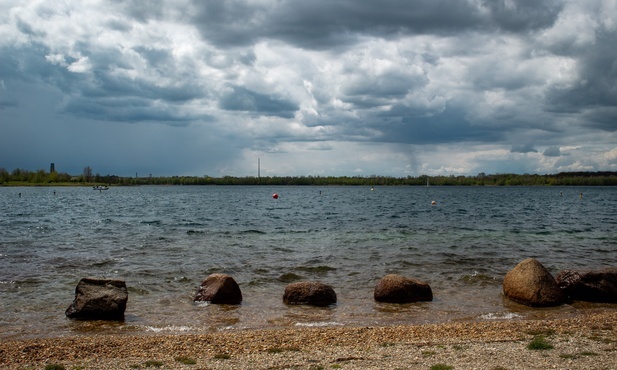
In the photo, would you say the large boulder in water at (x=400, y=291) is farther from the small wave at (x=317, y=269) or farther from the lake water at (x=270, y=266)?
the small wave at (x=317, y=269)

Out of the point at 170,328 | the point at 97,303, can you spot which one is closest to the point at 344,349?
the point at 170,328

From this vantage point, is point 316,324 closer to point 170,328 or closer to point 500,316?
point 170,328

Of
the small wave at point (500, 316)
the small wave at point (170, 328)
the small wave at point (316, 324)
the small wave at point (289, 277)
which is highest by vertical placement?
the small wave at point (170, 328)

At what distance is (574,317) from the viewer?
15.3 metres

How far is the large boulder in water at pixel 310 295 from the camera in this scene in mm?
17219

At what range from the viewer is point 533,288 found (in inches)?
671

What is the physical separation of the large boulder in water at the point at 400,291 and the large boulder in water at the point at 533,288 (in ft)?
9.49

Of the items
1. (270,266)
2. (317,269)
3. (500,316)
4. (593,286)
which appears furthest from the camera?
(270,266)

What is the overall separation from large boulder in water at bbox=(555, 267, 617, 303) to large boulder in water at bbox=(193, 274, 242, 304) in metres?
11.5

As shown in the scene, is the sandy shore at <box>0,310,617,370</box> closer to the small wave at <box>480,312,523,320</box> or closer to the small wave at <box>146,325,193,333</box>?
the small wave at <box>146,325,193,333</box>

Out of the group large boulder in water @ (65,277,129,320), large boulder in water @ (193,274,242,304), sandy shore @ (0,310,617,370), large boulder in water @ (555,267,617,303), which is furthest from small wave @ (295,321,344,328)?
large boulder in water @ (555,267,617,303)

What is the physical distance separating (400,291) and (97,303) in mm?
9579

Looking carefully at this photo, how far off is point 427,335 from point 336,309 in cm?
442

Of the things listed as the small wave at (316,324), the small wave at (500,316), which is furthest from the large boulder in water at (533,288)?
the small wave at (316,324)
